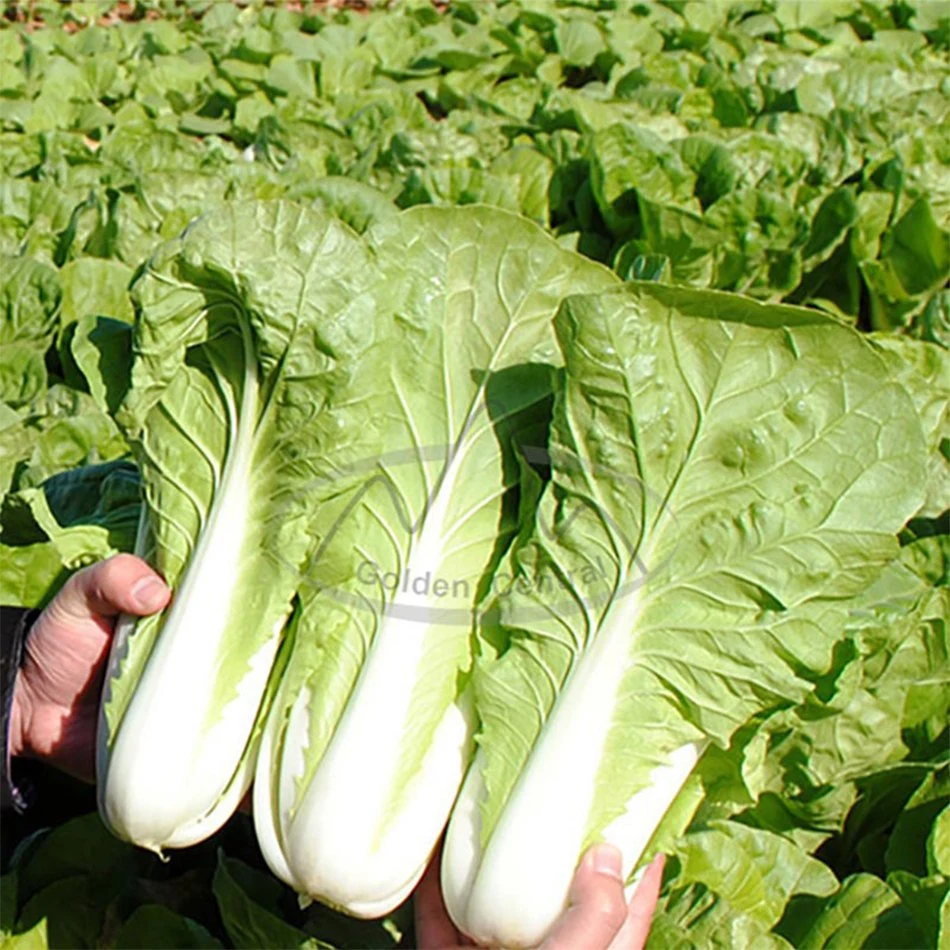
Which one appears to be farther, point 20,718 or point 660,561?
point 20,718

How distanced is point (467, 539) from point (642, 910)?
798mm

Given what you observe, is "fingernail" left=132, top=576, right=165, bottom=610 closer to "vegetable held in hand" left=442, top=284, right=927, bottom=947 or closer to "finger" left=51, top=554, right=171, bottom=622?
"finger" left=51, top=554, right=171, bottom=622

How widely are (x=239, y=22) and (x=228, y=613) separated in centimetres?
856

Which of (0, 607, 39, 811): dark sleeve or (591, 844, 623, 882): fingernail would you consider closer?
(591, 844, 623, 882): fingernail

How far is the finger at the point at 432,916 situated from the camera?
230 cm

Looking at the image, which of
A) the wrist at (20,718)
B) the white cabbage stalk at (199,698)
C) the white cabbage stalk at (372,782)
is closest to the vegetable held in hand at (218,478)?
the white cabbage stalk at (199,698)

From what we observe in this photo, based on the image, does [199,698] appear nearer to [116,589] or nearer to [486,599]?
[116,589]

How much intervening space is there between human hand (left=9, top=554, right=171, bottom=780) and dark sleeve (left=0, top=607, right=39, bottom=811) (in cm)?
4

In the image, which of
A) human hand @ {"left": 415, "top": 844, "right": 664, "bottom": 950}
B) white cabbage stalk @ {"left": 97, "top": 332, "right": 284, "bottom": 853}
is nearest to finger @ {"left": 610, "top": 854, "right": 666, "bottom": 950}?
human hand @ {"left": 415, "top": 844, "right": 664, "bottom": 950}

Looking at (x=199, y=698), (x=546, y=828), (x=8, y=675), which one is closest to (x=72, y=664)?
(x=8, y=675)

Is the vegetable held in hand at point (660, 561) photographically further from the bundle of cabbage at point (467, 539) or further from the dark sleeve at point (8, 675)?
the dark sleeve at point (8, 675)

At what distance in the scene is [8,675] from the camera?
8.66 ft

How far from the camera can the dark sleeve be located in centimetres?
260

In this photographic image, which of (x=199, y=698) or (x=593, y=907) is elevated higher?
(x=199, y=698)
